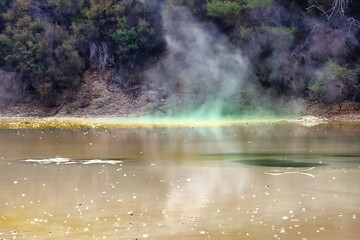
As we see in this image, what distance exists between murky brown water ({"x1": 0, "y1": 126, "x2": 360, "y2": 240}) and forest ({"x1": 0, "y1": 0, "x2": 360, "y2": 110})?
12207 mm

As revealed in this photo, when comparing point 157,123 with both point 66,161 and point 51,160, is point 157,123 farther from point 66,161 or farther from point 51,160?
point 66,161

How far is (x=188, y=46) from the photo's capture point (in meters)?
45.6

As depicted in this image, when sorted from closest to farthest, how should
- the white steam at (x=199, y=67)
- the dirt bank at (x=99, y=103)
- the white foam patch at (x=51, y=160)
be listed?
the white foam patch at (x=51, y=160), the white steam at (x=199, y=67), the dirt bank at (x=99, y=103)

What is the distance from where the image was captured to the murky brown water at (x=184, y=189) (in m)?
12.9

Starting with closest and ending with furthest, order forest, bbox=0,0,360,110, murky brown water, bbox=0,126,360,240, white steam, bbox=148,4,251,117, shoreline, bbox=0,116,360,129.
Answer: murky brown water, bbox=0,126,360,240, shoreline, bbox=0,116,360,129, forest, bbox=0,0,360,110, white steam, bbox=148,4,251,117

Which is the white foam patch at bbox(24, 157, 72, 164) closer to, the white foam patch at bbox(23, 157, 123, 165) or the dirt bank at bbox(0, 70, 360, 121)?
the white foam patch at bbox(23, 157, 123, 165)

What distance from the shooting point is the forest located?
40125 mm

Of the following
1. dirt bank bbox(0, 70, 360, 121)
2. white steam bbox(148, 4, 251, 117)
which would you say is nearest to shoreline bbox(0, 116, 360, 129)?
white steam bbox(148, 4, 251, 117)

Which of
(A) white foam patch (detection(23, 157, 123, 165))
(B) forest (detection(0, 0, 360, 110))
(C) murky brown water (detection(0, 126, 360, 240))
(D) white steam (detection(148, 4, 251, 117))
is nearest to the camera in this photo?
(C) murky brown water (detection(0, 126, 360, 240))

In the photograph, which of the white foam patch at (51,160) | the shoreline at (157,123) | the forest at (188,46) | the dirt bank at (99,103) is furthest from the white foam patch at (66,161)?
the dirt bank at (99,103)

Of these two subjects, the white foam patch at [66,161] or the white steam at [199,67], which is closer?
the white foam patch at [66,161]

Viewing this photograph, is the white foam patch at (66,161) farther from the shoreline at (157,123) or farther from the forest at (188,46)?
the forest at (188,46)

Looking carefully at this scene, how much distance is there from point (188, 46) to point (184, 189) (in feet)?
95.7

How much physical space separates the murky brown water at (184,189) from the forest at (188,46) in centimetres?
1221
